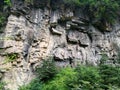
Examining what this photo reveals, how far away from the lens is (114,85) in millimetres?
12461

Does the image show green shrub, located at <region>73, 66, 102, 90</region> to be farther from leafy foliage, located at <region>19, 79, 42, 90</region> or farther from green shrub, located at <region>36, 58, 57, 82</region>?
leafy foliage, located at <region>19, 79, 42, 90</region>

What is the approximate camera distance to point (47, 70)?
43.8 feet

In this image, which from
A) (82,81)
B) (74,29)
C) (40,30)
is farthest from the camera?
(74,29)

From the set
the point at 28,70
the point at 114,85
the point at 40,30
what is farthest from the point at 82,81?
the point at 40,30

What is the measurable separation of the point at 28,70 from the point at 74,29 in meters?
4.12

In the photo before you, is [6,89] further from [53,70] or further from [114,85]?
[114,85]

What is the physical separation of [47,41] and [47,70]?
2108 millimetres

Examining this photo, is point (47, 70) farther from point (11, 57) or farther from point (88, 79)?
point (88, 79)

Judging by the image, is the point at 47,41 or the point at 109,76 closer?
the point at 109,76

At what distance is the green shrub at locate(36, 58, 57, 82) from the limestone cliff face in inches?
23.3

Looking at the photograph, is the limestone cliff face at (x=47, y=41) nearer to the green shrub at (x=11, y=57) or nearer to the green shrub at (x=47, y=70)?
the green shrub at (x=11, y=57)

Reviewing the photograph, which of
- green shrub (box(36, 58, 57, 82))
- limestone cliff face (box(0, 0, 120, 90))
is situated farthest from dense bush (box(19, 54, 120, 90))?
limestone cliff face (box(0, 0, 120, 90))

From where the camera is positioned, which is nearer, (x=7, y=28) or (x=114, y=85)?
(x=114, y=85)

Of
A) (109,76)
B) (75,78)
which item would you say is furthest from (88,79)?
(109,76)
